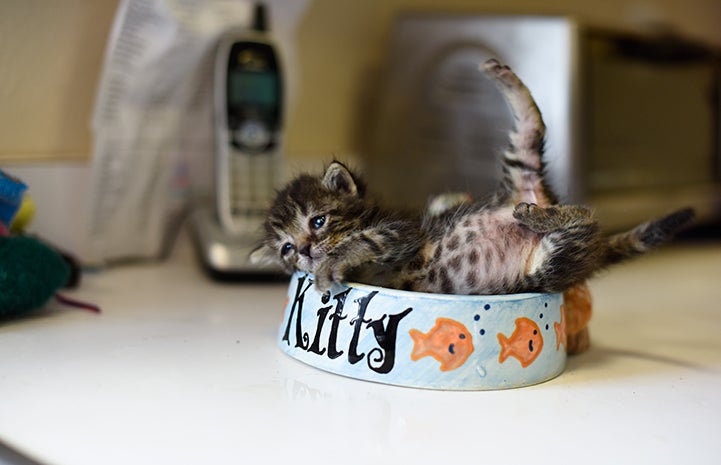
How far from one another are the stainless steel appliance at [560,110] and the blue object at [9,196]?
0.66 m

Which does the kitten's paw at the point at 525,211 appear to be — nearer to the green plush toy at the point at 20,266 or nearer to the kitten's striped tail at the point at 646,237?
the kitten's striped tail at the point at 646,237

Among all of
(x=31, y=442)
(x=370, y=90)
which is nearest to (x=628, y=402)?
(x=31, y=442)

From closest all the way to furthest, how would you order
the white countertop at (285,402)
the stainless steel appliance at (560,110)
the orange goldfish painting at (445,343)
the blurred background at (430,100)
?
1. the white countertop at (285,402)
2. the orange goldfish painting at (445,343)
3. the blurred background at (430,100)
4. the stainless steel appliance at (560,110)

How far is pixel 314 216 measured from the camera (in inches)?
29.5

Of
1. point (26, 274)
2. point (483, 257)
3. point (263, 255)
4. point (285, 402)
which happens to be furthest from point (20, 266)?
point (483, 257)

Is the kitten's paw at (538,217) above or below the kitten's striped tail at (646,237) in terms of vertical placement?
above

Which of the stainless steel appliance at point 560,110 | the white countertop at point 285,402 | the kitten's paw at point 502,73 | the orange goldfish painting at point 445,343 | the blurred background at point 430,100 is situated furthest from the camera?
the stainless steel appliance at point 560,110

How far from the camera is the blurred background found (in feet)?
3.57

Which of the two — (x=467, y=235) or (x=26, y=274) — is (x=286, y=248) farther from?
(x=26, y=274)

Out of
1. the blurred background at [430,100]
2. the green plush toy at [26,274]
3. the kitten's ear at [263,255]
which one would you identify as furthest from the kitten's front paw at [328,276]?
the blurred background at [430,100]

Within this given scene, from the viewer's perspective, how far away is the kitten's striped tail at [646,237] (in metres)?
0.78

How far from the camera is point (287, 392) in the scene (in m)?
0.67

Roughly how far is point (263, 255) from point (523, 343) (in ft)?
0.91

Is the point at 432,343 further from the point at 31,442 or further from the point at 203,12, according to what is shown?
the point at 203,12
